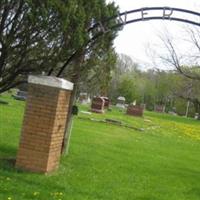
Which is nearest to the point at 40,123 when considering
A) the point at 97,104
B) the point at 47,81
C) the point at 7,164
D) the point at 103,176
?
the point at 47,81

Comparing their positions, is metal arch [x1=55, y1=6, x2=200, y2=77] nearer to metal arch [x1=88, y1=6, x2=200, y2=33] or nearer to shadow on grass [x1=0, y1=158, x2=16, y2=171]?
metal arch [x1=88, y1=6, x2=200, y2=33]

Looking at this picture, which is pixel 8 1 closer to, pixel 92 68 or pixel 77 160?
pixel 92 68

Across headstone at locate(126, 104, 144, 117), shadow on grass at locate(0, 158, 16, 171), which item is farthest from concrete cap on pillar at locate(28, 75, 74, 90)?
headstone at locate(126, 104, 144, 117)

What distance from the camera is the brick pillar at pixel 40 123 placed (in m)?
9.57

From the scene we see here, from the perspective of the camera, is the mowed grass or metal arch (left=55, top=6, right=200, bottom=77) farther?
metal arch (left=55, top=6, right=200, bottom=77)

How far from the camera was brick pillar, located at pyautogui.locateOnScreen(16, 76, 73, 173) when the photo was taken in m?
9.57

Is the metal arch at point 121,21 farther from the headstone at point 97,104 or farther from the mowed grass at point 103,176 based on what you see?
the headstone at point 97,104

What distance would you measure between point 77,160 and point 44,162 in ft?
8.24

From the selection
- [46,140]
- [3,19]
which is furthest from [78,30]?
[46,140]

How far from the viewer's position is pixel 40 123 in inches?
380

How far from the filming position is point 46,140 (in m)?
9.59

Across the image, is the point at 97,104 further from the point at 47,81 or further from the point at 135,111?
the point at 47,81

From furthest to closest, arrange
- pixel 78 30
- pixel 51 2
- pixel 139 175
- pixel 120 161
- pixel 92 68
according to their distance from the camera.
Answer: pixel 120 161
pixel 92 68
pixel 139 175
pixel 78 30
pixel 51 2

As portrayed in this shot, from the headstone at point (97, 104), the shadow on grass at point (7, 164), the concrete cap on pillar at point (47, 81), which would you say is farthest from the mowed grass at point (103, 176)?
the headstone at point (97, 104)
